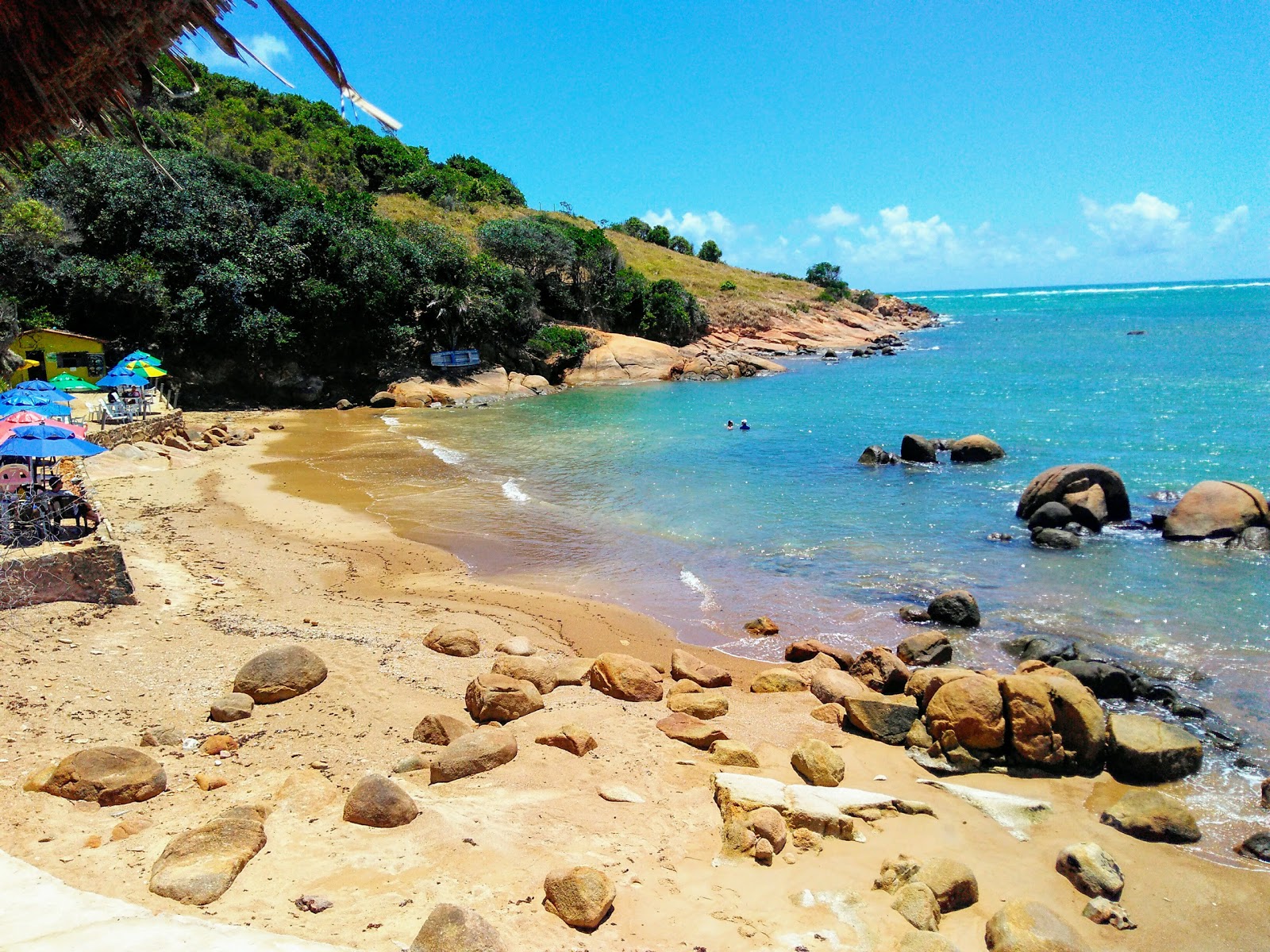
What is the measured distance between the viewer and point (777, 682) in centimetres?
1075

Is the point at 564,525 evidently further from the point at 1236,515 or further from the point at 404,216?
the point at 404,216

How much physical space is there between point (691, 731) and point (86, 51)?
7.97m

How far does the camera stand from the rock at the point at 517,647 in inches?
443

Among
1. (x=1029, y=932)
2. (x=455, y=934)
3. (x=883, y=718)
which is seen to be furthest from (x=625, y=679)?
(x=455, y=934)

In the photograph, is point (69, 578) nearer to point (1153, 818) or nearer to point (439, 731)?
point (439, 731)

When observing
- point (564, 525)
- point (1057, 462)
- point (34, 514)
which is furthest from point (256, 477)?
point (1057, 462)

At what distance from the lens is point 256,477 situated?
76.1ft

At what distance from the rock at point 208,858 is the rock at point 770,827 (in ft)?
13.1

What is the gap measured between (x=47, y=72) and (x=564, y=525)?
1578 cm

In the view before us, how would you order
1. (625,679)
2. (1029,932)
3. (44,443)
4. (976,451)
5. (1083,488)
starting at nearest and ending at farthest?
(1029,932) → (625,679) → (44,443) → (1083,488) → (976,451)

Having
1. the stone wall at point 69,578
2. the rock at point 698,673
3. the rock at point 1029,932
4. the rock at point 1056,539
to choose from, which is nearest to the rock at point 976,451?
the rock at point 1056,539

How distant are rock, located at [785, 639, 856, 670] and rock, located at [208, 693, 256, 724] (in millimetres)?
7331

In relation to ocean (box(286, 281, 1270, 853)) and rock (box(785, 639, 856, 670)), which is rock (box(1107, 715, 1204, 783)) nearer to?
ocean (box(286, 281, 1270, 853))

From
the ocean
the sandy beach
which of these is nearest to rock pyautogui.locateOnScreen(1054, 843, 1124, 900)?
the sandy beach
